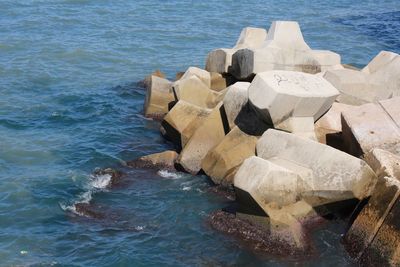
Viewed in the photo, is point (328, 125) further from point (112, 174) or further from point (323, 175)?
point (112, 174)

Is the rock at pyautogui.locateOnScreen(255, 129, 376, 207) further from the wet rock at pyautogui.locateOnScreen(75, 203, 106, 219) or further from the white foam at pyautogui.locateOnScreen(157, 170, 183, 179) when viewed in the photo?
the wet rock at pyautogui.locateOnScreen(75, 203, 106, 219)

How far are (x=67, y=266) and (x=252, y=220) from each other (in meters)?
2.91

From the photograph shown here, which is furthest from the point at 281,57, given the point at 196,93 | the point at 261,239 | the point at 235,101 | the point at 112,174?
the point at 261,239

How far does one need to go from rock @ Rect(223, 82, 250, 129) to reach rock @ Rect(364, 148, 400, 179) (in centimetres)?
283

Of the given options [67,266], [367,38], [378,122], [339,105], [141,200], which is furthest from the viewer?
[367,38]

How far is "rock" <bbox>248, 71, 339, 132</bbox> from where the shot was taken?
10.5m

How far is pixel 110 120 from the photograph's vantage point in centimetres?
1535

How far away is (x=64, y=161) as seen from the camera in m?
13.0

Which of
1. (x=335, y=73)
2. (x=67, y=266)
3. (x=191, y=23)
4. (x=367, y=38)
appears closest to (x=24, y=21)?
(x=191, y=23)

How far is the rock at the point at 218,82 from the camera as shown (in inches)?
595

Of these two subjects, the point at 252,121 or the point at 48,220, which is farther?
A: the point at 252,121

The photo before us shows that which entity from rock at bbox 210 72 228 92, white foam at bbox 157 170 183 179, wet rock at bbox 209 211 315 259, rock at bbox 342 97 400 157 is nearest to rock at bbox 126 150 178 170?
white foam at bbox 157 170 183 179

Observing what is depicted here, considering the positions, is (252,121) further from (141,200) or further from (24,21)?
(24,21)

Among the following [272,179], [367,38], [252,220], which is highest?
[272,179]
